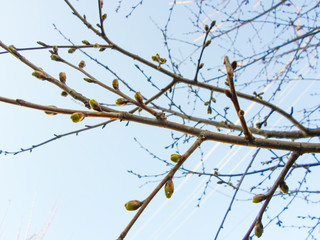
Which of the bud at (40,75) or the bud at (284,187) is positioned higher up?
the bud at (40,75)

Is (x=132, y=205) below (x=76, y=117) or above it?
below

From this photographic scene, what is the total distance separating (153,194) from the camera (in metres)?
0.81

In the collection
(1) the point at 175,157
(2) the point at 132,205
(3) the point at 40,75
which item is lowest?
(2) the point at 132,205

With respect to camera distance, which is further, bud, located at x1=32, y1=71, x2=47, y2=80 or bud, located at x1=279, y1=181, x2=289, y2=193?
bud, located at x1=279, y1=181, x2=289, y2=193

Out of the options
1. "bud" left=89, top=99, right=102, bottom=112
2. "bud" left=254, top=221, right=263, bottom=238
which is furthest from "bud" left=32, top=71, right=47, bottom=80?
"bud" left=254, top=221, right=263, bottom=238

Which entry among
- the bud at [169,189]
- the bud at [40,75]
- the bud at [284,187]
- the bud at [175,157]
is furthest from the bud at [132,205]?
the bud at [284,187]

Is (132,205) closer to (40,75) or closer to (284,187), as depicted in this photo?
(40,75)

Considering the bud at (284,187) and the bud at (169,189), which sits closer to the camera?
the bud at (169,189)

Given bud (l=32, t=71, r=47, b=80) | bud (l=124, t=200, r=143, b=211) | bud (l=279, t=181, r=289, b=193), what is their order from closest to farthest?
1. bud (l=124, t=200, r=143, b=211)
2. bud (l=32, t=71, r=47, b=80)
3. bud (l=279, t=181, r=289, b=193)

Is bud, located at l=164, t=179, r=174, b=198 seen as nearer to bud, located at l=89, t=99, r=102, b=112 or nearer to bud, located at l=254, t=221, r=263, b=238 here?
bud, located at l=89, t=99, r=102, b=112

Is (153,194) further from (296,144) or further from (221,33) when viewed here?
(221,33)

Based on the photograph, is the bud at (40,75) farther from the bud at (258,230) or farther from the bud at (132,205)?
the bud at (258,230)

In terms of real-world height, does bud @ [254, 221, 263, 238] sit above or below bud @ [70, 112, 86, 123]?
below

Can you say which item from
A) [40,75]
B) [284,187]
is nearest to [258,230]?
[284,187]
